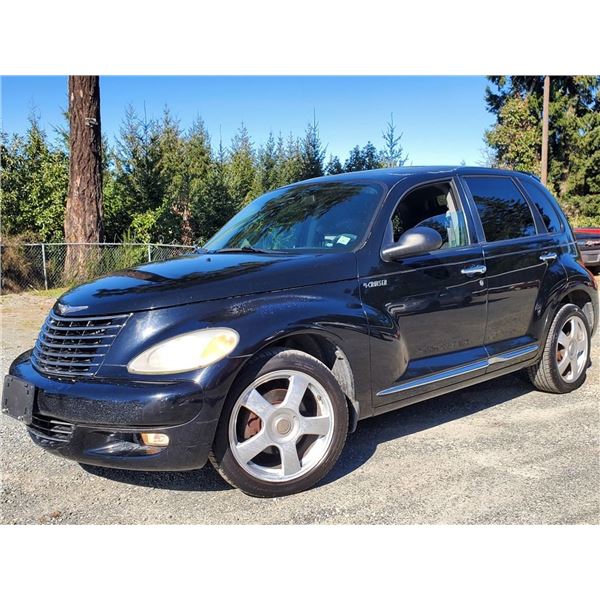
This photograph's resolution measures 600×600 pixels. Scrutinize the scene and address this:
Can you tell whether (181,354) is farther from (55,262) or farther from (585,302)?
(55,262)

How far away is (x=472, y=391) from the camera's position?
18.0ft

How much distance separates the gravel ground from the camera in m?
3.16

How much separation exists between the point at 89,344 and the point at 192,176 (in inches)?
665

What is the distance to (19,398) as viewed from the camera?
3400mm

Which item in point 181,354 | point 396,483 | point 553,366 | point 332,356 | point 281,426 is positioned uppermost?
point 181,354

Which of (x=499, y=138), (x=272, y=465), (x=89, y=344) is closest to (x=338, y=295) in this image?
(x=272, y=465)

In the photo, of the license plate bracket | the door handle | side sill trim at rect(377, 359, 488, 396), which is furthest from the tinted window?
the license plate bracket

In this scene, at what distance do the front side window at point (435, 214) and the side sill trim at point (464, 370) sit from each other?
875mm

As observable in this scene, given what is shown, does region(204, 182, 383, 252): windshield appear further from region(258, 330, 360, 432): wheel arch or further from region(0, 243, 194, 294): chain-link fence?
region(0, 243, 194, 294): chain-link fence

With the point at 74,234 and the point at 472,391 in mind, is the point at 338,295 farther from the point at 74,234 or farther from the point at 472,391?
the point at 74,234

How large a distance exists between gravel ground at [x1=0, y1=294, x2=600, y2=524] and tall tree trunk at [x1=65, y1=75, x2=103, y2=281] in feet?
30.4

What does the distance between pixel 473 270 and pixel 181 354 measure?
2.33 metres

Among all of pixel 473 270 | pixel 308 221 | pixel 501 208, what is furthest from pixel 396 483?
pixel 501 208

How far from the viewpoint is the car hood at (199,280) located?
10.5ft
